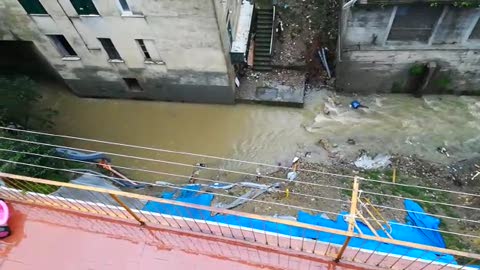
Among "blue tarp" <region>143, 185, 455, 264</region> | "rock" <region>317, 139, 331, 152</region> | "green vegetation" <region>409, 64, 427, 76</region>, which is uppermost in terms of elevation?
"green vegetation" <region>409, 64, 427, 76</region>

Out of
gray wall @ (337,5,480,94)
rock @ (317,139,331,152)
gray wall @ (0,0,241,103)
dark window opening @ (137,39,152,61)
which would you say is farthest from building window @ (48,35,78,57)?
gray wall @ (337,5,480,94)

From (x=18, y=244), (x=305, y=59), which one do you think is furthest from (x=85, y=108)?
(x=18, y=244)

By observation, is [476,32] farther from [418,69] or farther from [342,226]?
[342,226]

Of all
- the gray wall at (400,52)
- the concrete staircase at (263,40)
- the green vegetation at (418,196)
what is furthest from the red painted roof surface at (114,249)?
the concrete staircase at (263,40)

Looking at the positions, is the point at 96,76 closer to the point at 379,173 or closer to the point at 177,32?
the point at 177,32

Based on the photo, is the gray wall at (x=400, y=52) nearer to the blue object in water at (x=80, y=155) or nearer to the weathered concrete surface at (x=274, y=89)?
the weathered concrete surface at (x=274, y=89)

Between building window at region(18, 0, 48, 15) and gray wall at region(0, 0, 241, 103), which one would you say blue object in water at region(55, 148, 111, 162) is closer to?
gray wall at region(0, 0, 241, 103)
